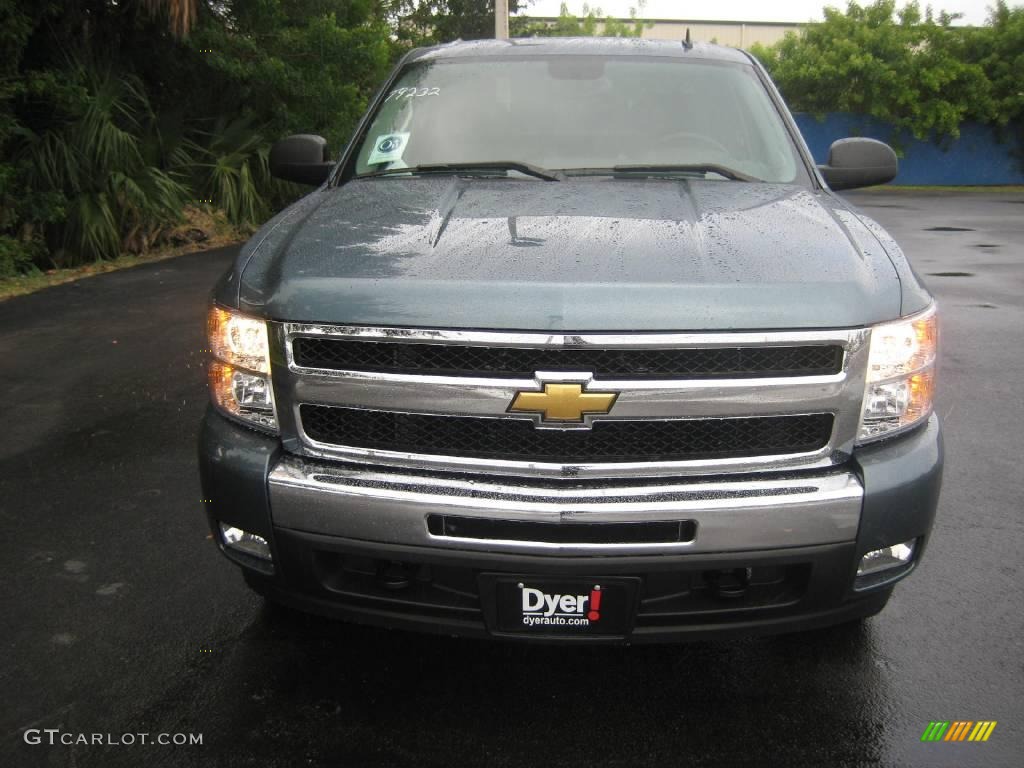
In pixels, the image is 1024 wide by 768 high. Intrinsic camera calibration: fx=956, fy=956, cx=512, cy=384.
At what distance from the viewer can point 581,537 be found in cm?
229

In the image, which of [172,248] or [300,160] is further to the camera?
[172,248]

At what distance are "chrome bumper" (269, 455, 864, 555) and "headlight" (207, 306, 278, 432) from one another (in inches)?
9.8

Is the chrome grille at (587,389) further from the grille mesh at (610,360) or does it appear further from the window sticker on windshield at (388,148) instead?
the window sticker on windshield at (388,148)

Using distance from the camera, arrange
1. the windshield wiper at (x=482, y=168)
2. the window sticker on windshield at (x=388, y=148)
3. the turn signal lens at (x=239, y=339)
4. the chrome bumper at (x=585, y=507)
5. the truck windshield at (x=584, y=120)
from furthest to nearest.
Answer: the window sticker on windshield at (x=388, y=148) < the truck windshield at (x=584, y=120) < the windshield wiper at (x=482, y=168) < the turn signal lens at (x=239, y=339) < the chrome bumper at (x=585, y=507)

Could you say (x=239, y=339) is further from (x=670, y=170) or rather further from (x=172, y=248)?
(x=172, y=248)

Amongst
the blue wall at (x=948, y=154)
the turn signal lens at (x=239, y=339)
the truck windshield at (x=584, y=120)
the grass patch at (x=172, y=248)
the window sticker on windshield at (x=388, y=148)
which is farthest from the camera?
the blue wall at (x=948, y=154)

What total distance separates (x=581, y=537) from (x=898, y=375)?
2.98 ft

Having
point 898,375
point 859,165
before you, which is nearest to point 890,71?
point 859,165

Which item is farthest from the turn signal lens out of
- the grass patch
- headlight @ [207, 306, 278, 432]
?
the grass patch

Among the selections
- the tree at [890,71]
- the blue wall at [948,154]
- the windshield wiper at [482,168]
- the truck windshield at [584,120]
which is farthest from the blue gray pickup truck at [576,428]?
the blue wall at [948,154]

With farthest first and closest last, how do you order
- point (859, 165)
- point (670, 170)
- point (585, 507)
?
1. point (859, 165)
2. point (670, 170)
3. point (585, 507)

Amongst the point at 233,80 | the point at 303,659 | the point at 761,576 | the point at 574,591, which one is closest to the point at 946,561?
Result: the point at 761,576

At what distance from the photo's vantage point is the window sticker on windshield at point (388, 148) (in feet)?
12.1

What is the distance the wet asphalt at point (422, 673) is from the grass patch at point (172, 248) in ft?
20.9
